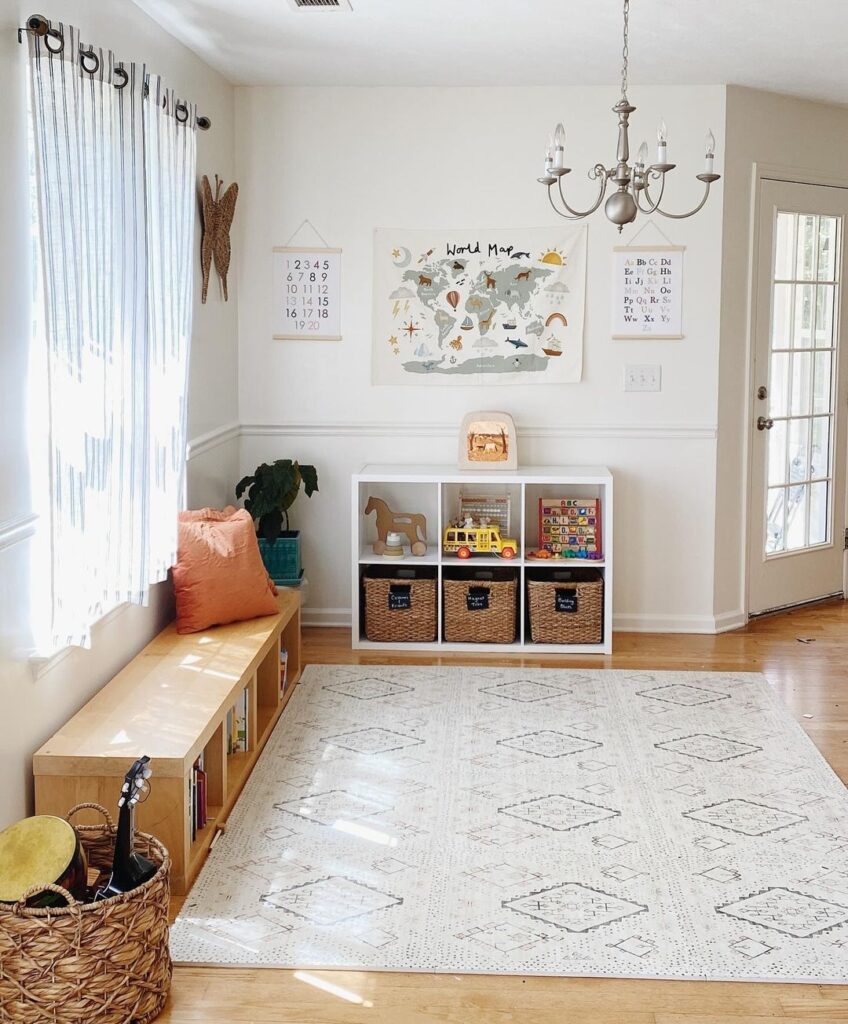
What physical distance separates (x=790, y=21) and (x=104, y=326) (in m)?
2.48

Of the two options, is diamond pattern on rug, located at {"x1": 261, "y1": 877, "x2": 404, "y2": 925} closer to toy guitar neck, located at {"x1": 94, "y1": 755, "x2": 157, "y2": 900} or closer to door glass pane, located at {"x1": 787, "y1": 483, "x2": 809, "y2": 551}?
toy guitar neck, located at {"x1": 94, "y1": 755, "x2": 157, "y2": 900}

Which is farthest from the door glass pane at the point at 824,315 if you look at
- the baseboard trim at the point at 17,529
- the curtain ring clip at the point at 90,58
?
the baseboard trim at the point at 17,529

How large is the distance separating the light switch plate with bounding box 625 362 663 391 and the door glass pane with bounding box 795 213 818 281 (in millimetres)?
848

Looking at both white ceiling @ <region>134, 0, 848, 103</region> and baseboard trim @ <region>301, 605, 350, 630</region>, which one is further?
baseboard trim @ <region>301, 605, 350, 630</region>

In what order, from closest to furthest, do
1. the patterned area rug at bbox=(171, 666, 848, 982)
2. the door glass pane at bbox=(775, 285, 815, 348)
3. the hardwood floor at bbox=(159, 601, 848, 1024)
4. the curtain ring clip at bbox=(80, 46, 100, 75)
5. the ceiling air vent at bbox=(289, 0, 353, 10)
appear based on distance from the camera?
the hardwood floor at bbox=(159, 601, 848, 1024) < the patterned area rug at bbox=(171, 666, 848, 982) < the curtain ring clip at bbox=(80, 46, 100, 75) < the ceiling air vent at bbox=(289, 0, 353, 10) < the door glass pane at bbox=(775, 285, 815, 348)

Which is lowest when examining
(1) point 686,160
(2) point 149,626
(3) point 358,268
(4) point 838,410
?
(2) point 149,626

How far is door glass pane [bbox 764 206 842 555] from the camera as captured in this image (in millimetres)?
5391

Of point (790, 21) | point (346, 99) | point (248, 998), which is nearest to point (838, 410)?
point (790, 21)

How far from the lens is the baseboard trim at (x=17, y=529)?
278 cm

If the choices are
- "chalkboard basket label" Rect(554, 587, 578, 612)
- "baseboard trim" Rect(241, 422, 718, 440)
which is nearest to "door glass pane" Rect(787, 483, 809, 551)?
"baseboard trim" Rect(241, 422, 718, 440)

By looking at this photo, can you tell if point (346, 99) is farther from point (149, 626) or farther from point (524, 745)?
point (524, 745)

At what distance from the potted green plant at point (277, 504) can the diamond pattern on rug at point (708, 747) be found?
1.88 m

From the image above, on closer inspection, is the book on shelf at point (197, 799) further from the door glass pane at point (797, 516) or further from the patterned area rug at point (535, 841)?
the door glass pane at point (797, 516)

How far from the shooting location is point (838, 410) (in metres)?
5.71
